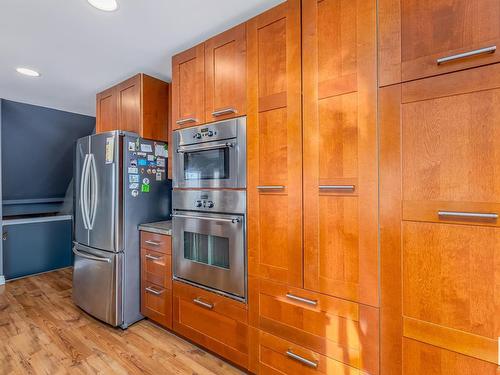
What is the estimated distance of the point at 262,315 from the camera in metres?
1.67

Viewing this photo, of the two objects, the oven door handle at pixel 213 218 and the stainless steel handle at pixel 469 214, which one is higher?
the stainless steel handle at pixel 469 214

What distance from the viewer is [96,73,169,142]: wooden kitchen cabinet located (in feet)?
8.23

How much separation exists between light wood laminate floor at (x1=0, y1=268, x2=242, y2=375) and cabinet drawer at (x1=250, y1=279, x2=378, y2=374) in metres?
0.61

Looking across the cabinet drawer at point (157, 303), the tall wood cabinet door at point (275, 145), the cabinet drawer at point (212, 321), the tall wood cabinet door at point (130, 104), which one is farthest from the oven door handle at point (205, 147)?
the cabinet drawer at point (157, 303)

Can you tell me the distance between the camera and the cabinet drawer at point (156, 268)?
7.37 ft

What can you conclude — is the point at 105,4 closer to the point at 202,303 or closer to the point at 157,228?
the point at 157,228

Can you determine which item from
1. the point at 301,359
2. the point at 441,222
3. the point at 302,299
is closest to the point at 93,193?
the point at 302,299

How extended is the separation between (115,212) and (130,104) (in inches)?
43.1

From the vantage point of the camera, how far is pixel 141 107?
2488mm

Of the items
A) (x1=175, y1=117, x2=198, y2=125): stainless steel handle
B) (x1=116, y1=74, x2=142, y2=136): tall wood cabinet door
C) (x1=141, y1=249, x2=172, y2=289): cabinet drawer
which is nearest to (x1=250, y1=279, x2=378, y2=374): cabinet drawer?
(x1=141, y1=249, x2=172, y2=289): cabinet drawer

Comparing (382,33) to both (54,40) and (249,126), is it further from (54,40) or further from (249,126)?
(54,40)

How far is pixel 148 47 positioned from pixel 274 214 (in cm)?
170

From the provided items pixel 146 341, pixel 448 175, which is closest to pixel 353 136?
pixel 448 175

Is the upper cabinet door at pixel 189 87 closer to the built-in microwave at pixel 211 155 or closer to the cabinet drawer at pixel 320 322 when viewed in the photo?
the built-in microwave at pixel 211 155
